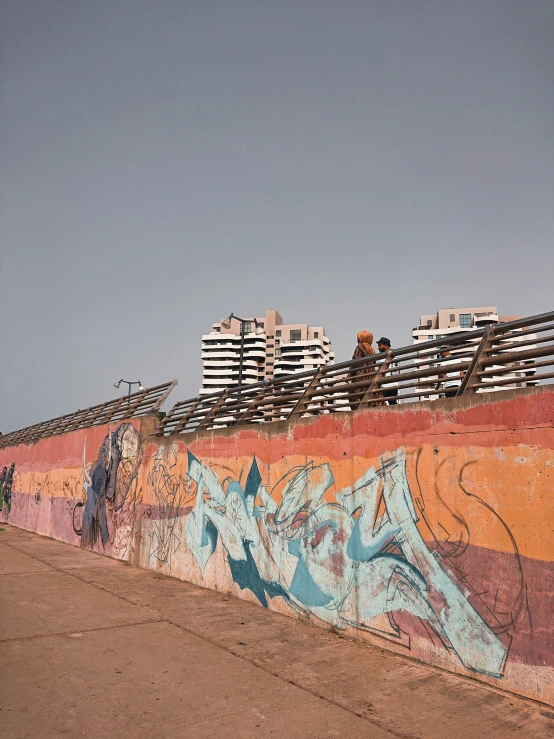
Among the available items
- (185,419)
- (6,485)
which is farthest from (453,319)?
(185,419)

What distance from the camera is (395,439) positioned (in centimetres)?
652

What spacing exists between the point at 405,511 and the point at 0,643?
4370mm

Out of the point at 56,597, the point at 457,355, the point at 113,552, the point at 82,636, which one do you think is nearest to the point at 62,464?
the point at 113,552

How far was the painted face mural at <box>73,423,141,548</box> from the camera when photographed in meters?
13.0

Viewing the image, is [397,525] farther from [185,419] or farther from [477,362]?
[185,419]

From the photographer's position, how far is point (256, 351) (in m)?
130

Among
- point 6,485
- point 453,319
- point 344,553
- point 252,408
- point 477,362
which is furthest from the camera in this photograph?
point 453,319

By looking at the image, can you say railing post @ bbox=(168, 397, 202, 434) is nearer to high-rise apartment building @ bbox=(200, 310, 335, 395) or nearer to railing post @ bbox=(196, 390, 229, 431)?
railing post @ bbox=(196, 390, 229, 431)

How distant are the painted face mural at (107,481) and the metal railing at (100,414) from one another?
49 cm

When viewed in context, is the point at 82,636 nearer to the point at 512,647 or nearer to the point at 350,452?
the point at 350,452

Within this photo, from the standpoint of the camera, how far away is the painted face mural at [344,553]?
5645mm

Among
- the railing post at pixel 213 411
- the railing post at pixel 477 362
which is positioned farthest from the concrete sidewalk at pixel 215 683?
the railing post at pixel 213 411

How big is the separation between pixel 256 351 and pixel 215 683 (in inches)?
4899

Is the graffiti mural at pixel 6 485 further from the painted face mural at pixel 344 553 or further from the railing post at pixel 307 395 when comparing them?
the railing post at pixel 307 395
